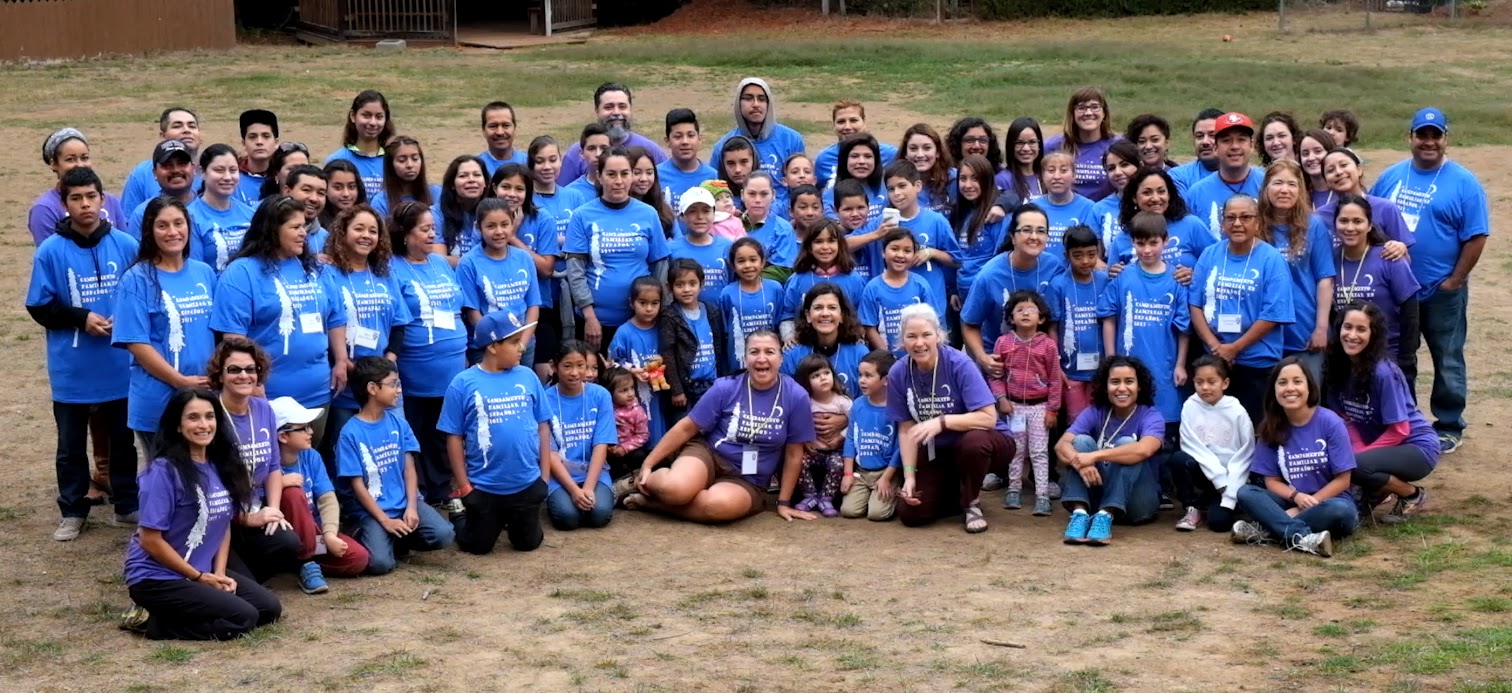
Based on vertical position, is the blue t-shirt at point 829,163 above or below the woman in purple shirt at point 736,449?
above

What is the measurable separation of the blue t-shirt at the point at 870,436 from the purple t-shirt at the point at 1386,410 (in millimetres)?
2120

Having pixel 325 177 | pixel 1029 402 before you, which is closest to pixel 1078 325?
pixel 1029 402

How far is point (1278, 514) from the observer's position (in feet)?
25.6

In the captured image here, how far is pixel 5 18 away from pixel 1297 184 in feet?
69.9

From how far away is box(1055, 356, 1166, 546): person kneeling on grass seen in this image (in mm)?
8078

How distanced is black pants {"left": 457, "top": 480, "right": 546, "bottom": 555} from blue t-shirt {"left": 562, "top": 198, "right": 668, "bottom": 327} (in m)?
1.50

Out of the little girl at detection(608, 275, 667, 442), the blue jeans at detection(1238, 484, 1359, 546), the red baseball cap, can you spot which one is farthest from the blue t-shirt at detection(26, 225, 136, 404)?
the red baseball cap

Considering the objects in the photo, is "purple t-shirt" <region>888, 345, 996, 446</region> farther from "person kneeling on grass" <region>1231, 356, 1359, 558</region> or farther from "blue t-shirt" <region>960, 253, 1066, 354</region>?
"person kneeling on grass" <region>1231, 356, 1359, 558</region>

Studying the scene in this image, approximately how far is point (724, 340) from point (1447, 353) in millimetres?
3769

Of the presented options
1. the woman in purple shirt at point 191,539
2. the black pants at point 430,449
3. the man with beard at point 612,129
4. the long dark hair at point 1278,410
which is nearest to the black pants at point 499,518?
the black pants at point 430,449

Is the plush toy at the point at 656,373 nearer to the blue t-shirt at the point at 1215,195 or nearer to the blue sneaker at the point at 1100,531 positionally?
the blue sneaker at the point at 1100,531

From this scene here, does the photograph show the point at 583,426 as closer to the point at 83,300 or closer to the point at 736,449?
the point at 736,449

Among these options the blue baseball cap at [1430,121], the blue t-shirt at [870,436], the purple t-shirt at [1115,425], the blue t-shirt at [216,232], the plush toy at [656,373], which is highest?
the blue baseball cap at [1430,121]

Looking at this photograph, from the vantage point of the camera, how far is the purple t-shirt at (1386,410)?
8148mm
